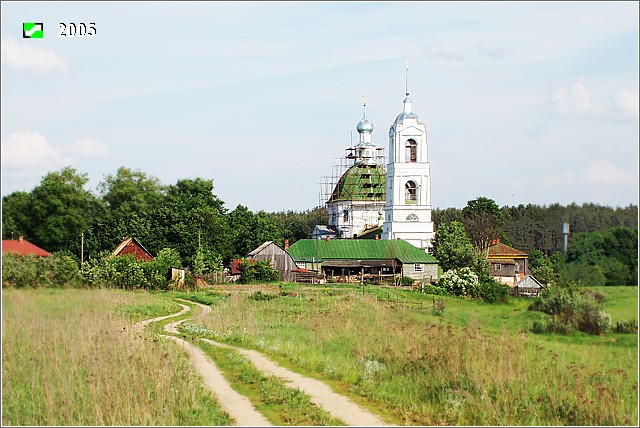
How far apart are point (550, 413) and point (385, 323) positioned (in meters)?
8.77

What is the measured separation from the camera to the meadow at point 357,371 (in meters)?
13.1

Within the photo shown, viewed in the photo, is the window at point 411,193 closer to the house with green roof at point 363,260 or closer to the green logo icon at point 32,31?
the house with green roof at point 363,260

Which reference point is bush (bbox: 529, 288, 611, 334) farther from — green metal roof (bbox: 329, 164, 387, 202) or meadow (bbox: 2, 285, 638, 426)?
green metal roof (bbox: 329, 164, 387, 202)

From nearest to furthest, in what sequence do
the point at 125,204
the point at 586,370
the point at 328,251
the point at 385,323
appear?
the point at 586,370 → the point at 385,323 → the point at 125,204 → the point at 328,251

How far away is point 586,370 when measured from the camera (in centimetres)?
1461

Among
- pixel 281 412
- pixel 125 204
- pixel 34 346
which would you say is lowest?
pixel 281 412

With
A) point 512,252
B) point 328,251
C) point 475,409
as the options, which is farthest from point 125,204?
point 475,409

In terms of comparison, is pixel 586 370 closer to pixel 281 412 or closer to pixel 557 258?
pixel 557 258

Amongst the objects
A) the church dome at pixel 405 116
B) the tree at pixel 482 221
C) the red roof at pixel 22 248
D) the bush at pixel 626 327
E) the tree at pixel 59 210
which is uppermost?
the church dome at pixel 405 116

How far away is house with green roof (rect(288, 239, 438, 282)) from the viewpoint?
6209cm

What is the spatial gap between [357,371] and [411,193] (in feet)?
200

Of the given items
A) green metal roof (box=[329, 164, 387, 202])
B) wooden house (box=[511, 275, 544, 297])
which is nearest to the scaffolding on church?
green metal roof (box=[329, 164, 387, 202])

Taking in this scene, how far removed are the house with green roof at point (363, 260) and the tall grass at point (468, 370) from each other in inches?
1563

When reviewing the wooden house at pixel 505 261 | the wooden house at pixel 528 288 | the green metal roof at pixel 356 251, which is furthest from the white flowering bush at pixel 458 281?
the green metal roof at pixel 356 251
